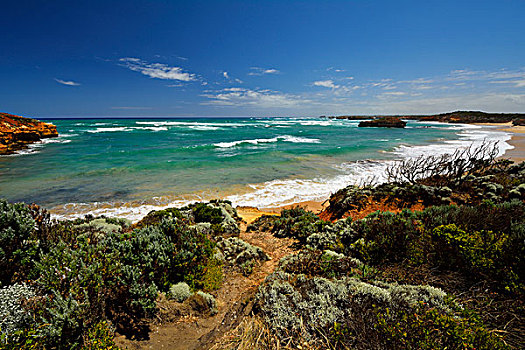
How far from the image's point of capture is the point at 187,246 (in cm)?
451

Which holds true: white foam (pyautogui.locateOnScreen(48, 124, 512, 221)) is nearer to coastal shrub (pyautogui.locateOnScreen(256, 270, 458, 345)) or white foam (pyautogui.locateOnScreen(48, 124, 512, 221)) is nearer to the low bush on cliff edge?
the low bush on cliff edge

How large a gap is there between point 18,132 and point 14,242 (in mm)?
43275

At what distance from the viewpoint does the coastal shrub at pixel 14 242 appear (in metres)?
3.10

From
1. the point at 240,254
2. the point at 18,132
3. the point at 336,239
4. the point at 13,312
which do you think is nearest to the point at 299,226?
the point at 336,239

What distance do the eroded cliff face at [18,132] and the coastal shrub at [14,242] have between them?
33423mm

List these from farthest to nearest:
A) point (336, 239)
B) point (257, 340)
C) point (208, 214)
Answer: point (208, 214)
point (336, 239)
point (257, 340)

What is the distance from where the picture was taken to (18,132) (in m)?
32.2

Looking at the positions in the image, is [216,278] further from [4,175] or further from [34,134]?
[34,134]

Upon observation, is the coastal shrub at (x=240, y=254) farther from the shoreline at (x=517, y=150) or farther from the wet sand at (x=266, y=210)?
the shoreline at (x=517, y=150)

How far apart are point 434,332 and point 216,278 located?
346 cm


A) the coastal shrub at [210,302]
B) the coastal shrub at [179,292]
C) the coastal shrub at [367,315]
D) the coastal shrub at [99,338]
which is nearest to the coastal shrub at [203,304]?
the coastal shrub at [210,302]

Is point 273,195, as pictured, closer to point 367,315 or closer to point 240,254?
point 240,254

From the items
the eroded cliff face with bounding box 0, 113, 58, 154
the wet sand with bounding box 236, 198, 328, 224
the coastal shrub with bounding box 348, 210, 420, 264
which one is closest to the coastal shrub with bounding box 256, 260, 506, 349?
the coastal shrub with bounding box 348, 210, 420, 264

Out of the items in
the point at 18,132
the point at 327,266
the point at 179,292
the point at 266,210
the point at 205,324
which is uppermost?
the point at 18,132
